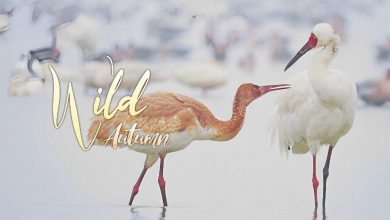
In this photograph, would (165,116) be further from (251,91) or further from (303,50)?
(303,50)

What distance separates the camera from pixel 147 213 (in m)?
4.51

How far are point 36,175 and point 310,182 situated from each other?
1114 mm

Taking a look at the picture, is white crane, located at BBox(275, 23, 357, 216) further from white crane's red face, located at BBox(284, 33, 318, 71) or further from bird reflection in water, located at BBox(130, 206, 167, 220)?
bird reflection in water, located at BBox(130, 206, 167, 220)

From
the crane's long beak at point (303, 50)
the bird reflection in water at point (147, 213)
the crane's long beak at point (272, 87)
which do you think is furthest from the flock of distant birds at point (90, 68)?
the bird reflection in water at point (147, 213)

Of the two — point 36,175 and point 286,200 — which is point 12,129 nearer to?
point 36,175

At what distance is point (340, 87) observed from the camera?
439 cm

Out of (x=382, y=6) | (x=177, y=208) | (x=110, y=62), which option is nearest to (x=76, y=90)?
(x=110, y=62)

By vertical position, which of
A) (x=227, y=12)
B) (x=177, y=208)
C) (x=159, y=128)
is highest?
(x=227, y=12)

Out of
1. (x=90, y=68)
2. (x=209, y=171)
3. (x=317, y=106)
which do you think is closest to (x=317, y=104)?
(x=317, y=106)

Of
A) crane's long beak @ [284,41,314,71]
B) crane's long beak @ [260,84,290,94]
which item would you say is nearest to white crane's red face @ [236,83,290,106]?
crane's long beak @ [260,84,290,94]

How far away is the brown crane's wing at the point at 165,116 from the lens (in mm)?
4500

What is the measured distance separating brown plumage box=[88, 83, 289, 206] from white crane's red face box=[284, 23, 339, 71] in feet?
0.61

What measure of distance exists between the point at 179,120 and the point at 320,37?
0.65 metres

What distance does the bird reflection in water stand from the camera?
4500 mm
